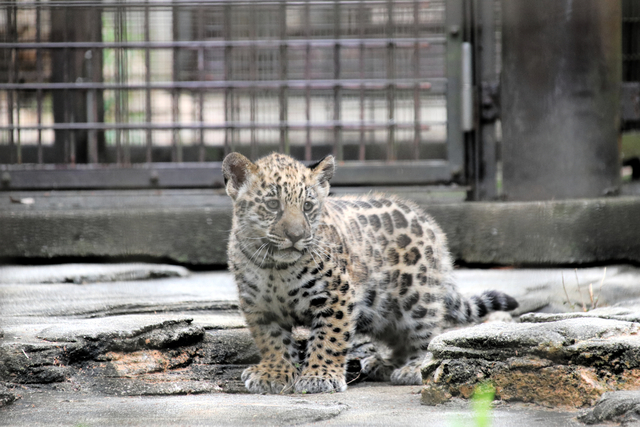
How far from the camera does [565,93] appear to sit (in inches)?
196

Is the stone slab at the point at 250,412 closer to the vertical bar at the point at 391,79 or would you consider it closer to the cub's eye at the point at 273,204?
the cub's eye at the point at 273,204

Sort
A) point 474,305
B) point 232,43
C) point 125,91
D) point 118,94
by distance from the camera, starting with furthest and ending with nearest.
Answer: point 125,91, point 118,94, point 232,43, point 474,305

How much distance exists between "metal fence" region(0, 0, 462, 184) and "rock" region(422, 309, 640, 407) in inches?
123

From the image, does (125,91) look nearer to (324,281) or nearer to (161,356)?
(161,356)

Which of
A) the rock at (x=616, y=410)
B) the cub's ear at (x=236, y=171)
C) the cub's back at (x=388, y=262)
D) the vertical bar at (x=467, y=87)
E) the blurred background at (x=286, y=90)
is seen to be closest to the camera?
the rock at (x=616, y=410)

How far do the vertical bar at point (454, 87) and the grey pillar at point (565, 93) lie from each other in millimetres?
469

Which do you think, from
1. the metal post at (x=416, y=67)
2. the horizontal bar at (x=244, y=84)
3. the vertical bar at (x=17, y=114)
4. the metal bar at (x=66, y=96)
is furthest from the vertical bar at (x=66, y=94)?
the metal post at (x=416, y=67)

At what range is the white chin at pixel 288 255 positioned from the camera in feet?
10.6

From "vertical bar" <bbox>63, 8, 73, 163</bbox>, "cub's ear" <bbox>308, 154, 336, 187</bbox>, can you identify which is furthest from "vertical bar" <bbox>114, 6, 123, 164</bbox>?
"cub's ear" <bbox>308, 154, 336, 187</bbox>

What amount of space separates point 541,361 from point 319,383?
1.01 metres

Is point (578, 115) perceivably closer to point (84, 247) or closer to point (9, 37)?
point (84, 247)

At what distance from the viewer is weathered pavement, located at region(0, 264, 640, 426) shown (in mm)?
2387

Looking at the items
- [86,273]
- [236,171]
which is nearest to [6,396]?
[236,171]

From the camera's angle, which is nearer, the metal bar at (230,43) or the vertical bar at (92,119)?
the metal bar at (230,43)
